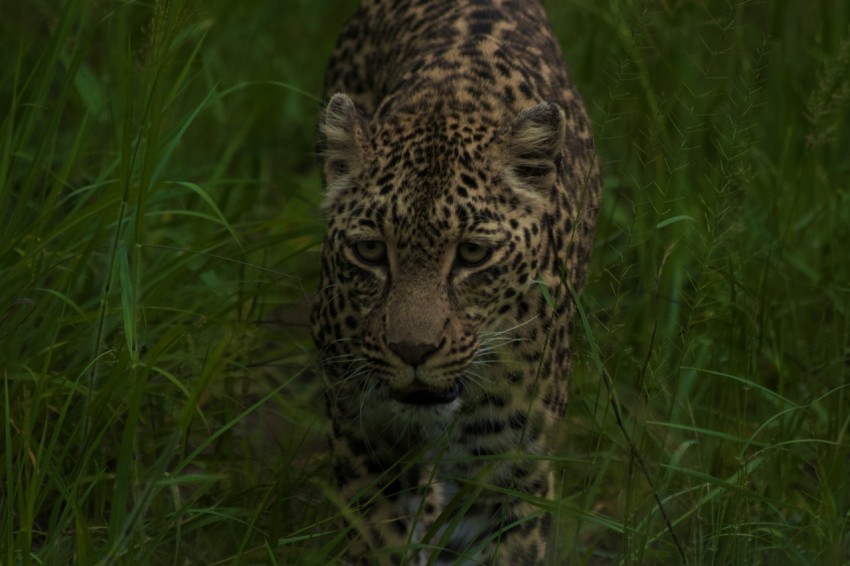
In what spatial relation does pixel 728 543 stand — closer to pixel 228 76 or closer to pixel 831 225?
pixel 831 225

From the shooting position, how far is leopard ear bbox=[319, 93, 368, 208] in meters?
4.98

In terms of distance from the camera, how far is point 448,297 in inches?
182

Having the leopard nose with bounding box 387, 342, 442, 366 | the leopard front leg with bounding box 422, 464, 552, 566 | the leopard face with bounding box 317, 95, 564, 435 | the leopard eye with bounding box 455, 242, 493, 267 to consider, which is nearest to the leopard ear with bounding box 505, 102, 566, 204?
the leopard face with bounding box 317, 95, 564, 435

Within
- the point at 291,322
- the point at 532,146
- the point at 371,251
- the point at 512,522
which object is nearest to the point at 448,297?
the point at 371,251

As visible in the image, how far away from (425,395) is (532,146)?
0.93 meters

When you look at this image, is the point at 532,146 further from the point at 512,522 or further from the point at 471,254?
the point at 512,522

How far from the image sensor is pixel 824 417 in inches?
237

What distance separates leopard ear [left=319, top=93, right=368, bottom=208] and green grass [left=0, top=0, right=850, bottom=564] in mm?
398

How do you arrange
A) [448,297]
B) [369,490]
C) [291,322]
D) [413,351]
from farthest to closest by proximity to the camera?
[291,322] → [369,490] → [448,297] → [413,351]

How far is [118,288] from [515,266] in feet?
5.36

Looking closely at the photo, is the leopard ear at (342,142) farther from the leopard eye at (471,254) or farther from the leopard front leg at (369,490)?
the leopard front leg at (369,490)

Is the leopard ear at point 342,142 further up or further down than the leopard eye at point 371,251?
further up

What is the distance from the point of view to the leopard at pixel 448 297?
15.1 feet

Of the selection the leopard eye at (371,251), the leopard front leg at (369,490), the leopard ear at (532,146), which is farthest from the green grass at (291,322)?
the leopard eye at (371,251)
